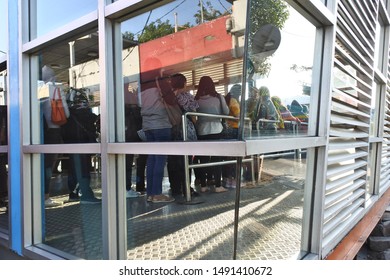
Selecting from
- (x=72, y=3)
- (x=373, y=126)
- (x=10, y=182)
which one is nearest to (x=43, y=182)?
(x=10, y=182)

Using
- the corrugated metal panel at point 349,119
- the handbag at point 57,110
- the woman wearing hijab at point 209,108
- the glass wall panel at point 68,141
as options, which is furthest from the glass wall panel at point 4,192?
the corrugated metal panel at point 349,119

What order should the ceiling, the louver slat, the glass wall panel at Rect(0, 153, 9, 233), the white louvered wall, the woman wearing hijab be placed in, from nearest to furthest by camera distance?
the woman wearing hijab → the ceiling → the louver slat → the glass wall panel at Rect(0, 153, 9, 233) → the white louvered wall

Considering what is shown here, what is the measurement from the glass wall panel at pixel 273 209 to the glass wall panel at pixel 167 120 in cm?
12

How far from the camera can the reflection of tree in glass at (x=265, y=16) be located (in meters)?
1.28

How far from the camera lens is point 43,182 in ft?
7.13

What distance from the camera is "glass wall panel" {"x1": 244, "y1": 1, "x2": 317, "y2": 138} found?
131cm

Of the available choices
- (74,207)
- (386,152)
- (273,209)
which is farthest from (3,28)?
(386,152)

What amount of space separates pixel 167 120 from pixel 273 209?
1029mm

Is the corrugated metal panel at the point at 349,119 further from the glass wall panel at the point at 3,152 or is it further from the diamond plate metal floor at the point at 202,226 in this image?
the glass wall panel at the point at 3,152

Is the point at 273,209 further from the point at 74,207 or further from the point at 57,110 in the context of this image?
the point at 57,110

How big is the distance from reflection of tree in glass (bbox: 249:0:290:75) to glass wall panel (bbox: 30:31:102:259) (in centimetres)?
91

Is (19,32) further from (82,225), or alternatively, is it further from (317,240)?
(317,240)

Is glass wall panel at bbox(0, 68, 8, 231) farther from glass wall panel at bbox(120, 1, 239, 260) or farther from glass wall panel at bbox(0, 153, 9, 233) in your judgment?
glass wall panel at bbox(120, 1, 239, 260)

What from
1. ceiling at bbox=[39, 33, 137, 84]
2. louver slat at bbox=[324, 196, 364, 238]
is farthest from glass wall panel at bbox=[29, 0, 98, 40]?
louver slat at bbox=[324, 196, 364, 238]
